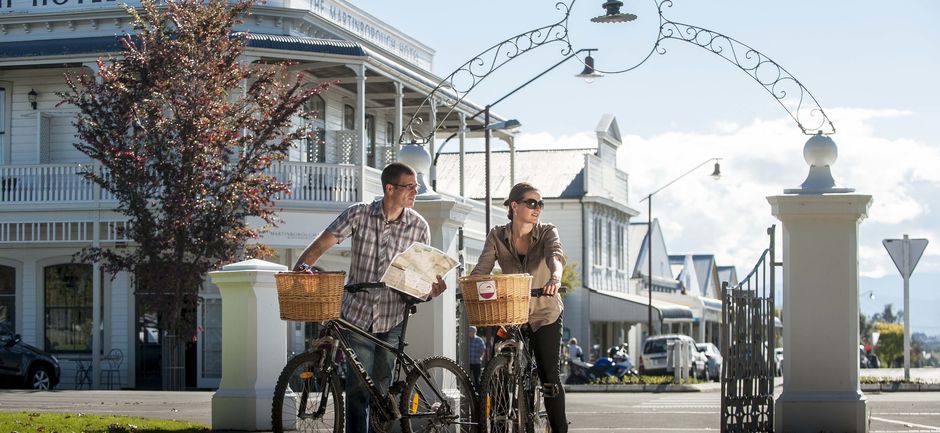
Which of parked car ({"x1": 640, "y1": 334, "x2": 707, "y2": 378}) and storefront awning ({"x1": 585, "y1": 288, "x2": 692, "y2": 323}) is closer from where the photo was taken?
parked car ({"x1": 640, "y1": 334, "x2": 707, "y2": 378})

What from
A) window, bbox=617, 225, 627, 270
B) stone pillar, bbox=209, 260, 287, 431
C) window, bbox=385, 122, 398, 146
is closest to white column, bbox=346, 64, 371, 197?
window, bbox=385, 122, 398, 146

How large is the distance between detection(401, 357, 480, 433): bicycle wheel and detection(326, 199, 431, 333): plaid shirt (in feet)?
1.32

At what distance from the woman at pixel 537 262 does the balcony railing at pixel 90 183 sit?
70.8 feet

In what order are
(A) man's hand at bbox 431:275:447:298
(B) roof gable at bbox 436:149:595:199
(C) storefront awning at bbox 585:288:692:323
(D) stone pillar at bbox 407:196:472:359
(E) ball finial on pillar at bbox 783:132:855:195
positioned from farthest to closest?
(B) roof gable at bbox 436:149:595:199 < (C) storefront awning at bbox 585:288:692:323 < (D) stone pillar at bbox 407:196:472:359 < (E) ball finial on pillar at bbox 783:132:855:195 < (A) man's hand at bbox 431:275:447:298

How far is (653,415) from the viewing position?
15828mm

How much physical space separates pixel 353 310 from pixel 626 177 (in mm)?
54440

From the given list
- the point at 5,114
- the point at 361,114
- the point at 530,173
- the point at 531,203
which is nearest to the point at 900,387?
the point at 361,114

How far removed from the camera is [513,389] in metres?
9.53

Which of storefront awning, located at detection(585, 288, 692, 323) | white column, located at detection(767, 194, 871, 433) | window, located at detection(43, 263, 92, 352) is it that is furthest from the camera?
storefront awning, located at detection(585, 288, 692, 323)

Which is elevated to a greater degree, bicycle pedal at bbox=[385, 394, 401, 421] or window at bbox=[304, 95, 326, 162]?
window at bbox=[304, 95, 326, 162]

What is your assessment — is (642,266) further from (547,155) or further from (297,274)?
(297,274)

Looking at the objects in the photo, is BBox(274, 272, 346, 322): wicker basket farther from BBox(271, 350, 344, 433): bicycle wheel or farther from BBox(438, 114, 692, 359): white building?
BBox(438, 114, 692, 359): white building

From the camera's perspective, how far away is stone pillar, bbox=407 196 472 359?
1218cm

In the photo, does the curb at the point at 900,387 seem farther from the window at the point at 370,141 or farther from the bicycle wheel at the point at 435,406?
the bicycle wheel at the point at 435,406
